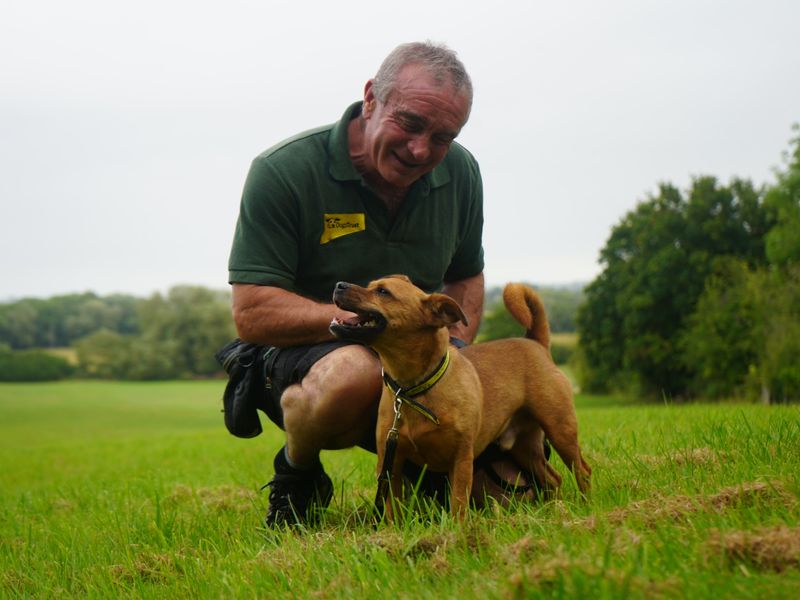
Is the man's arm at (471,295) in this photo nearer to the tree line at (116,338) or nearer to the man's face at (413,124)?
the man's face at (413,124)

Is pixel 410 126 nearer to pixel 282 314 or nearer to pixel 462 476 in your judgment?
pixel 282 314

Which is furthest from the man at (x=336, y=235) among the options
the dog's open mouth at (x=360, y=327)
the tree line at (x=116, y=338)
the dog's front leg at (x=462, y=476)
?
the tree line at (x=116, y=338)

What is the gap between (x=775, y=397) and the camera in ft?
108

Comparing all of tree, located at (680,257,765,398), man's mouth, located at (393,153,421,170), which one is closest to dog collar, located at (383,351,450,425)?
man's mouth, located at (393,153,421,170)

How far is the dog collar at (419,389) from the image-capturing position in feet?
13.1

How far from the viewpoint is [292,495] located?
15.1ft

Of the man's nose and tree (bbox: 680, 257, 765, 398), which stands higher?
the man's nose

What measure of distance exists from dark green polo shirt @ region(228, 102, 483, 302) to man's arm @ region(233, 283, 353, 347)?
3.1 inches

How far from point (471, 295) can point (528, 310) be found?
1.84ft

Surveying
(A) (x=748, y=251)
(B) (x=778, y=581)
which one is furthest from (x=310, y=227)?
(A) (x=748, y=251)

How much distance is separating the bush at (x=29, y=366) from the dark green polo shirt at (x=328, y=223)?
2432 inches

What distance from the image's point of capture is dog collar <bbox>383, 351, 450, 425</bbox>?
13.1 feet

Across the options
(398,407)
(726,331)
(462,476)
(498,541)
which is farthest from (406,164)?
(726,331)

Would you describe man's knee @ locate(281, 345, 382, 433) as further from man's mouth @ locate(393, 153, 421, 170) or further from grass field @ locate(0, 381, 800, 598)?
man's mouth @ locate(393, 153, 421, 170)
